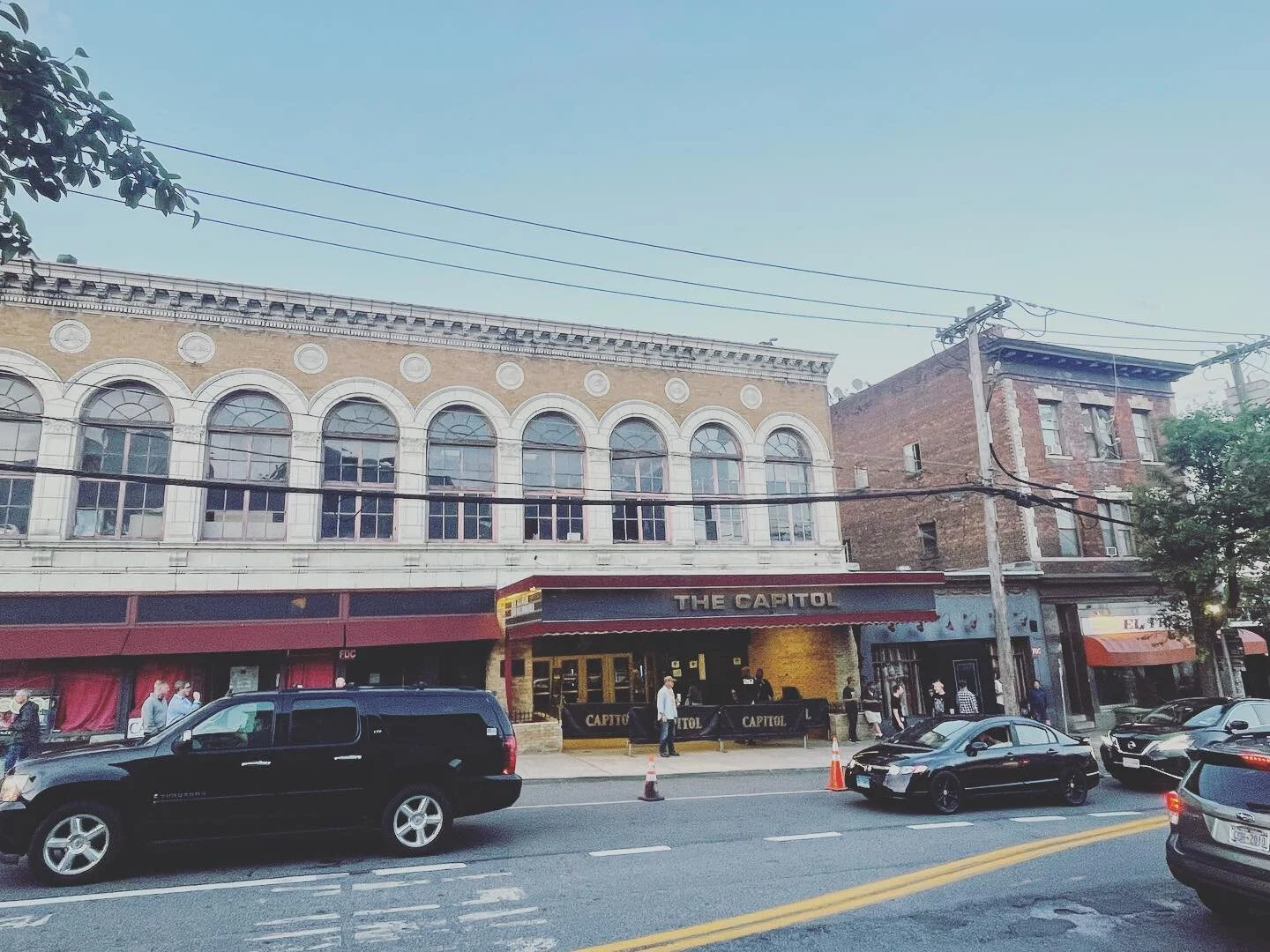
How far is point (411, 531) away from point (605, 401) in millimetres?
6343

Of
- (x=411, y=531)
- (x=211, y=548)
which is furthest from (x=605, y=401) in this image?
(x=211, y=548)

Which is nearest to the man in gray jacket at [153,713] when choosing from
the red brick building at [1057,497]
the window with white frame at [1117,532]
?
the red brick building at [1057,497]

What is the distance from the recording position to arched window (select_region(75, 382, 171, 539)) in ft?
57.2

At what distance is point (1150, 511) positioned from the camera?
23.8 meters

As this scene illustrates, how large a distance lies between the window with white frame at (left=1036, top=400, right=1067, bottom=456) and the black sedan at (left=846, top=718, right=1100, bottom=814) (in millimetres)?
16706

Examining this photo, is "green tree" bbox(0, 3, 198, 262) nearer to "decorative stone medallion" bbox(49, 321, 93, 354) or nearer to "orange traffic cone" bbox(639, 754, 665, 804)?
"orange traffic cone" bbox(639, 754, 665, 804)

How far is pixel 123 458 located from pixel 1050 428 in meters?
27.4

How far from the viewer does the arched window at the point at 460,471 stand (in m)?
20.1

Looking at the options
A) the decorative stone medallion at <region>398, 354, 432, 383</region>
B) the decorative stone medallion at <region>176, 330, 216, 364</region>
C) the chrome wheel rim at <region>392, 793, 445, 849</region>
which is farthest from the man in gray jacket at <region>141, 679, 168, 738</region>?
the decorative stone medallion at <region>398, 354, 432, 383</region>

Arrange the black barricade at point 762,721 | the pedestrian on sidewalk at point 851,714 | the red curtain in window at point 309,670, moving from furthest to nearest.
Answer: the pedestrian on sidewalk at point 851,714 < the black barricade at point 762,721 < the red curtain in window at point 309,670

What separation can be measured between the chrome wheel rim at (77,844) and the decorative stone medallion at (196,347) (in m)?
13.3

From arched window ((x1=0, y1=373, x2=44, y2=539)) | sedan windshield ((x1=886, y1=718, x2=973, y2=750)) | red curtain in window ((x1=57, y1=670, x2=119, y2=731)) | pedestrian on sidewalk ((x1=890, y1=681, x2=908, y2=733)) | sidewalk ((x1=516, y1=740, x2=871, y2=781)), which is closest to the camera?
sedan windshield ((x1=886, y1=718, x2=973, y2=750))

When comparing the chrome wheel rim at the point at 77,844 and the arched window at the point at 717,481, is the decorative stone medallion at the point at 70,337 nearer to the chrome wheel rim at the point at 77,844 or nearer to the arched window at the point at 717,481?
the chrome wheel rim at the point at 77,844

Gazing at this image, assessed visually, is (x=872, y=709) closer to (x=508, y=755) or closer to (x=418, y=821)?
(x=508, y=755)
